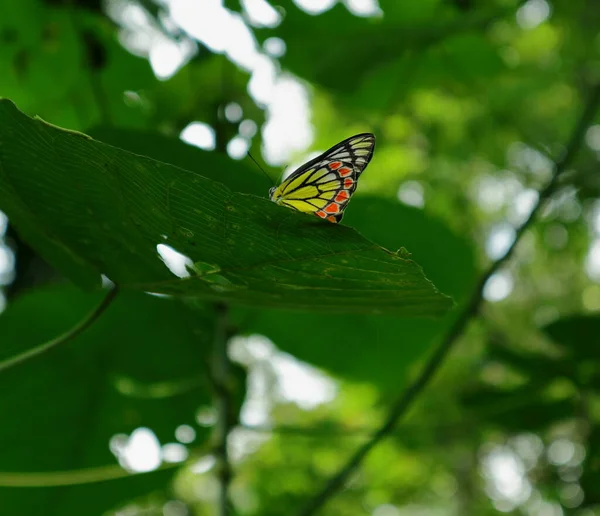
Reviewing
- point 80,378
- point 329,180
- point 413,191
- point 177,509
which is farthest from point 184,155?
point 177,509

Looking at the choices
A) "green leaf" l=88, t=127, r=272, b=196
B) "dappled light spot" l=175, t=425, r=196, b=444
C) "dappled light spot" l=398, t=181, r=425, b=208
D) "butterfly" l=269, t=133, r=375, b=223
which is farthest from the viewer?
"dappled light spot" l=398, t=181, r=425, b=208

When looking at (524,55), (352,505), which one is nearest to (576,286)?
(524,55)

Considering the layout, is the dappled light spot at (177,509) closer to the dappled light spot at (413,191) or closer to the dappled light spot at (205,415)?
the dappled light spot at (413,191)

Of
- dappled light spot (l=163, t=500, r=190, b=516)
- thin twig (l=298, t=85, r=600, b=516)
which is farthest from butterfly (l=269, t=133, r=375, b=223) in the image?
dappled light spot (l=163, t=500, r=190, b=516)

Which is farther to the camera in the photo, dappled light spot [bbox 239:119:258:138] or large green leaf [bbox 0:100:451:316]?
dappled light spot [bbox 239:119:258:138]

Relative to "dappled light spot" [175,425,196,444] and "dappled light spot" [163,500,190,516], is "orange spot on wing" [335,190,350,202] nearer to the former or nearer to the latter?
"dappled light spot" [175,425,196,444]

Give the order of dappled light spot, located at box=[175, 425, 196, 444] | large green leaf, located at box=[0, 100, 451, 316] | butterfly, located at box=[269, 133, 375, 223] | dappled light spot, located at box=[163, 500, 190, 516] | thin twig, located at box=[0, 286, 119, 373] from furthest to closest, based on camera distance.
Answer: dappled light spot, located at box=[163, 500, 190, 516]
dappled light spot, located at box=[175, 425, 196, 444]
butterfly, located at box=[269, 133, 375, 223]
thin twig, located at box=[0, 286, 119, 373]
large green leaf, located at box=[0, 100, 451, 316]

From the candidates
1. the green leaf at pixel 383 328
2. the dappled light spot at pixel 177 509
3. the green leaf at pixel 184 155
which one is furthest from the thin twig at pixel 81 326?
the dappled light spot at pixel 177 509
